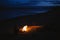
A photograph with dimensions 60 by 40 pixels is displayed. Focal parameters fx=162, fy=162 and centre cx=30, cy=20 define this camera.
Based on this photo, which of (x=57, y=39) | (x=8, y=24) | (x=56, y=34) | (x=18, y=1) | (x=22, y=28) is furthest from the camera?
(x=18, y=1)

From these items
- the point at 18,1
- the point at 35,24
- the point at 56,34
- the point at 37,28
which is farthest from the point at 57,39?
the point at 18,1

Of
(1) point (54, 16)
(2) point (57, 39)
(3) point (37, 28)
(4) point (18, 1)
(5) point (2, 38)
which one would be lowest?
(2) point (57, 39)

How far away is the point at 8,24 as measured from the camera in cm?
387

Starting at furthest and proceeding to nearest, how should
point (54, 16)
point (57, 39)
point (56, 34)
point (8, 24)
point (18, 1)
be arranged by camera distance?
1. point (18, 1)
2. point (54, 16)
3. point (8, 24)
4. point (56, 34)
5. point (57, 39)

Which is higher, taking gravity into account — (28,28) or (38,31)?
(28,28)

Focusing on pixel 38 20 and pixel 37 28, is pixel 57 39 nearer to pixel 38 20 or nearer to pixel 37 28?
pixel 37 28

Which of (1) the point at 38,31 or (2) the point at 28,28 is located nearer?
(1) the point at 38,31

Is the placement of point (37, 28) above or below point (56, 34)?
above

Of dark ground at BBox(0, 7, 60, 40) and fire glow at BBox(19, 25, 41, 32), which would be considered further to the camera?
fire glow at BBox(19, 25, 41, 32)

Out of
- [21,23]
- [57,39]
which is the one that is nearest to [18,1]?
[21,23]

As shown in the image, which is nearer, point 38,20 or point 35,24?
point 35,24

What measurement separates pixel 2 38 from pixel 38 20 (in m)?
1.33

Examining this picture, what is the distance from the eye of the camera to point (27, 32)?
137 inches

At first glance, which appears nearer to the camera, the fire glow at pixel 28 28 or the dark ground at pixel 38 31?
the dark ground at pixel 38 31
